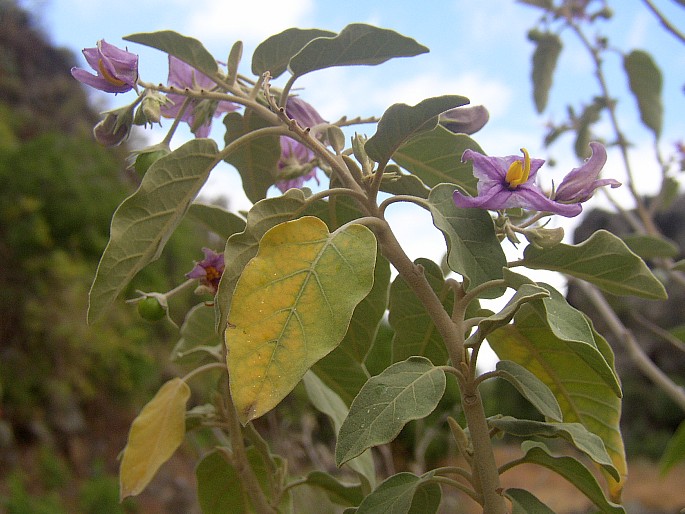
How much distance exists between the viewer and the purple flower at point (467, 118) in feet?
2.27

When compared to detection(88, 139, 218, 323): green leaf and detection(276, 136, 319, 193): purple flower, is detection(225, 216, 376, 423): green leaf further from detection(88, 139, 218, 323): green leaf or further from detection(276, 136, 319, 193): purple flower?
detection(276, 136, 319, 193): purple flower

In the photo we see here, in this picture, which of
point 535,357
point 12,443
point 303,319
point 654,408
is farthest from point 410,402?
point 654,408

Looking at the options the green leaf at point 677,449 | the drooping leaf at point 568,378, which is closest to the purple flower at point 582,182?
the drooping leaf at point 568,378

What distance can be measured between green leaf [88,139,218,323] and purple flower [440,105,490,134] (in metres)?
0.26

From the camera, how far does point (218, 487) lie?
2.53ft

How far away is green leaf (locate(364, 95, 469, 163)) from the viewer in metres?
0.49

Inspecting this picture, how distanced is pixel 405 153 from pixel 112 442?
5.58m

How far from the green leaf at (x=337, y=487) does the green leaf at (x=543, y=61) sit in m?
1.37

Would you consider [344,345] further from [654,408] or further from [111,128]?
[654,408]

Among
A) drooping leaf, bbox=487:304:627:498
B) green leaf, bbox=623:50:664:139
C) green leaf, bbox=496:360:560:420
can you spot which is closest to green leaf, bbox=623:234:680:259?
drooping leaf, bbox=487:304:627:498

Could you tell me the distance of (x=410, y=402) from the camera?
46 cm

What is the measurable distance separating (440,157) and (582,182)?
0.14 meters

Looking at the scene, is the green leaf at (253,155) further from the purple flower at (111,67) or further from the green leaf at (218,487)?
the green leaf at (218,487)

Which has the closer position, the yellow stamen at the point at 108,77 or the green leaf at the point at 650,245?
the yellow stamen at the point at 108,77
